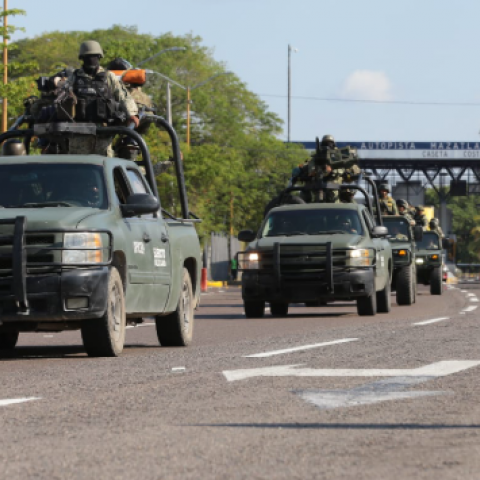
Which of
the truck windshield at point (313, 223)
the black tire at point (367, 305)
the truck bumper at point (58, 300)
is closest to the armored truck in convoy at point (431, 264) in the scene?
the truck windshield at point (313, 223)

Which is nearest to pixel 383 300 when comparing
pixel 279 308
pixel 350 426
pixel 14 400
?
pixel 279 308

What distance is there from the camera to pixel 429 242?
135 feet

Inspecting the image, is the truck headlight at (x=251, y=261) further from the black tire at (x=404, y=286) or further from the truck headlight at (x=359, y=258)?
the black tire at (x=404, y=286)

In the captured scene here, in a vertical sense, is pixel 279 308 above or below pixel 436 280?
above

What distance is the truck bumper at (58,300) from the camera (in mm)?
11992

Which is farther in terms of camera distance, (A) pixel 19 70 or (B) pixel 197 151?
(B) pixel 197 151

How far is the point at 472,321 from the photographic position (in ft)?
67.1

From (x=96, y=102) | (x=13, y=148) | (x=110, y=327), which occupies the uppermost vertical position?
(x=96, y=102)

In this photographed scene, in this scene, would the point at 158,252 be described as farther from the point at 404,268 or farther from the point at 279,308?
the point at 404,268

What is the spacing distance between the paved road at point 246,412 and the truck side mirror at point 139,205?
126 centimetres

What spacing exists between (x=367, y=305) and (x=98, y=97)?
9436 millimetres

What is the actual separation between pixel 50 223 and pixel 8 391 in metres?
2.88

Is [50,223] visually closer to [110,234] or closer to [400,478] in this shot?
[110,234]

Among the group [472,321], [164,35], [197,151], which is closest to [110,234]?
[472,321]
